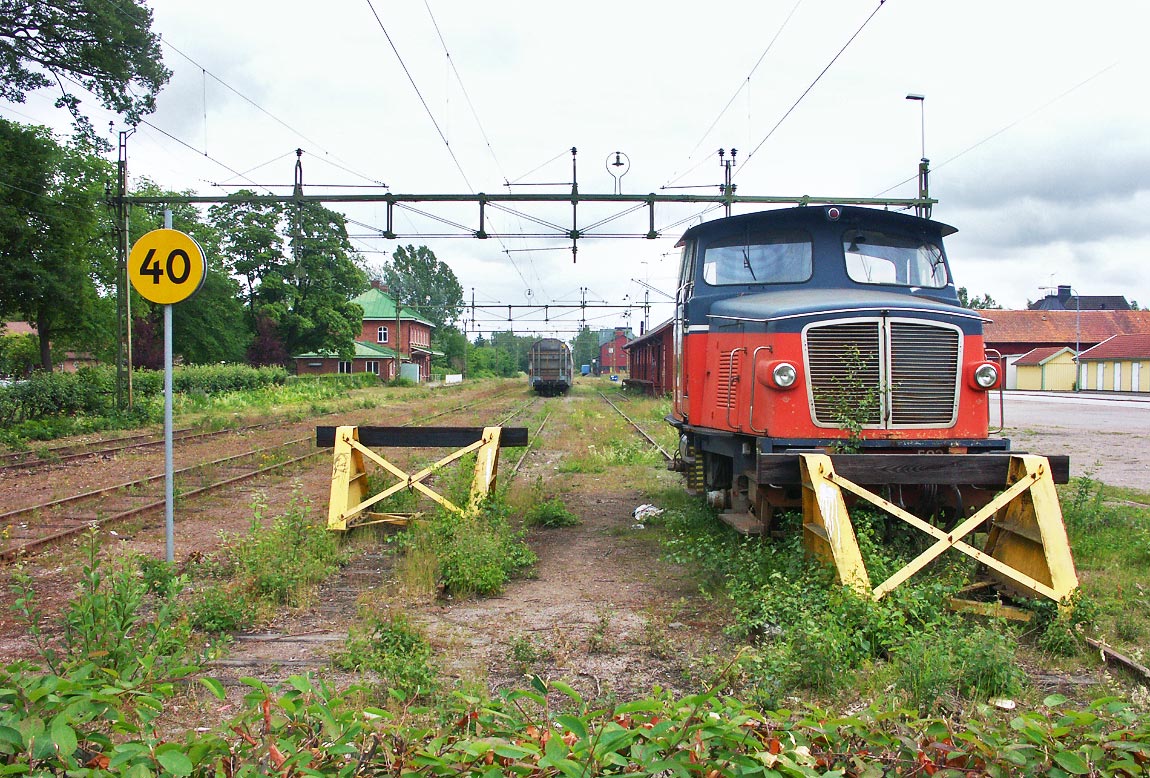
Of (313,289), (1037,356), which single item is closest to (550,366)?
(313,289)

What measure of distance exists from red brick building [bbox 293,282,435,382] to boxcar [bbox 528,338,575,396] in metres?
24.4

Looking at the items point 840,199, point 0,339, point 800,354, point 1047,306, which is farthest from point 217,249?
point 1047,306

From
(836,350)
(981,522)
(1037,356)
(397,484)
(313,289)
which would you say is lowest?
(397,484)

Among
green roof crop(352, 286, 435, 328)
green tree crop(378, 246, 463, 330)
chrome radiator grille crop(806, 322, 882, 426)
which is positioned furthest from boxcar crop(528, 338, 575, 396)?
green tree crop(378, 246, 463, 330)

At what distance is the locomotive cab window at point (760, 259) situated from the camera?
732 cm

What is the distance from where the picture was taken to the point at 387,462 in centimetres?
870

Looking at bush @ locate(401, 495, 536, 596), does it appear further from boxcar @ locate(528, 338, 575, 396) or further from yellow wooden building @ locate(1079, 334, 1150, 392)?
yellow wooden building @ locate(1079, 334, 1150, 392)

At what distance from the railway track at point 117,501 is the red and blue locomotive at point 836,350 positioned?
22.0 ft

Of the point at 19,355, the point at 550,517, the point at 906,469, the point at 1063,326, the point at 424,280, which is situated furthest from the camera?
the point at 424,280

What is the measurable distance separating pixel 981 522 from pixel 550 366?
4254 centimetres

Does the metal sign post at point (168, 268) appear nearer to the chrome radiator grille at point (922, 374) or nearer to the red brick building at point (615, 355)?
the chrome radiator grille at point (922, 374)

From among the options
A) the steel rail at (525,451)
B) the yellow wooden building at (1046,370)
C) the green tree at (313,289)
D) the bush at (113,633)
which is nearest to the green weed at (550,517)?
the steel rail at (525,451)

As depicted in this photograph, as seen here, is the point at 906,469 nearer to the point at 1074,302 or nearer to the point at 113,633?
the point at 113,633

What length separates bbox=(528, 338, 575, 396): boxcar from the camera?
156 feet
